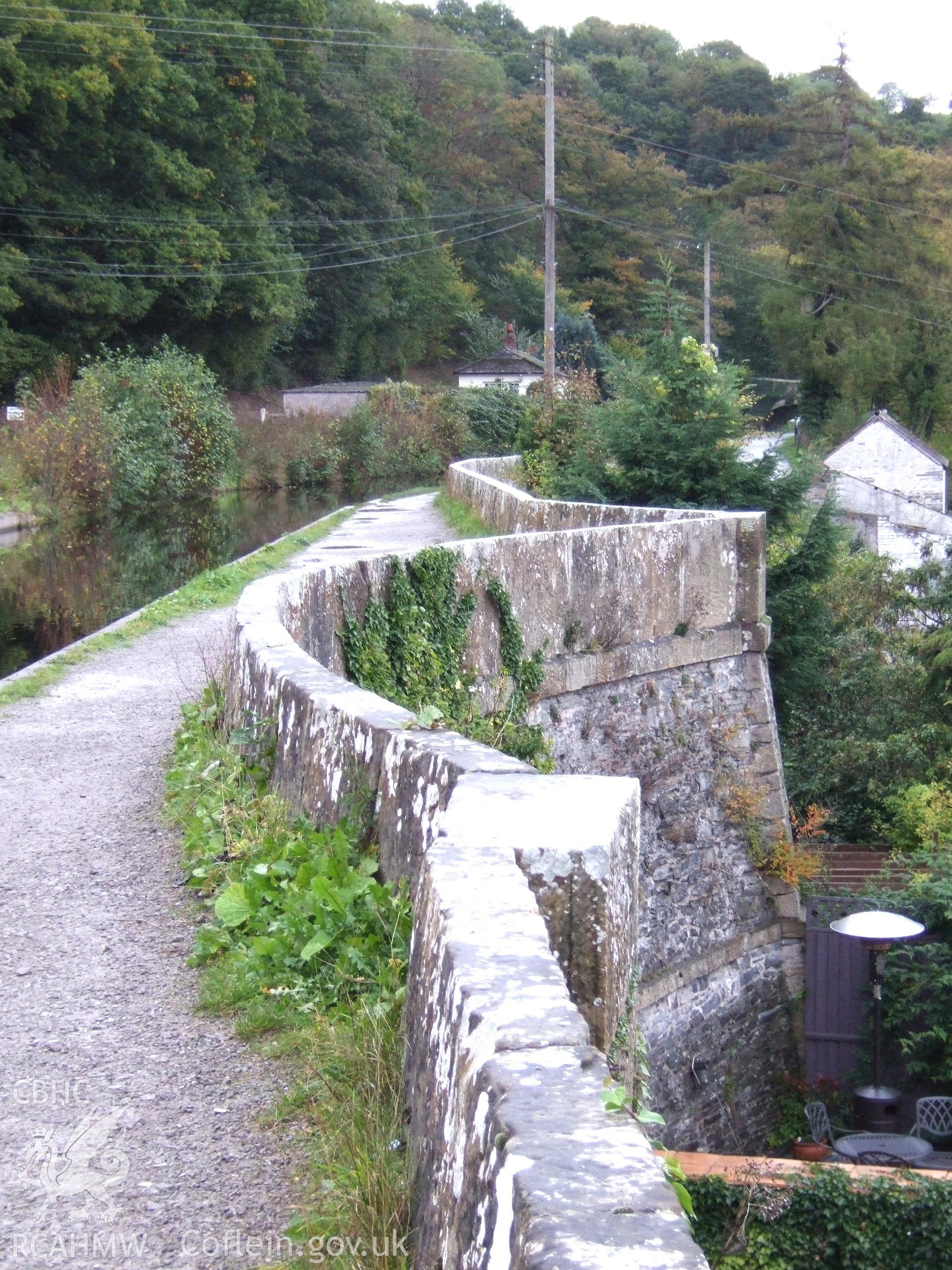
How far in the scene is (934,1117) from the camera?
1063 cm

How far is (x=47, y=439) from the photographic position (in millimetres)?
30891

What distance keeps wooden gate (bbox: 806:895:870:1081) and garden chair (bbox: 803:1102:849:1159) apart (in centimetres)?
29

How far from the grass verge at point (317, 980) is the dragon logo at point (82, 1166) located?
0.36m

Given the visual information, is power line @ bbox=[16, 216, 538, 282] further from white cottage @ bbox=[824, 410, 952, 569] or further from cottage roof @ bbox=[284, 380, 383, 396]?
white cottage @ bbox=[824, 410, 952, 569]

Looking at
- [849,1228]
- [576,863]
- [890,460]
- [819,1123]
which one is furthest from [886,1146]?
[890,460]

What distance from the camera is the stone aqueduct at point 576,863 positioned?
67.2 inches

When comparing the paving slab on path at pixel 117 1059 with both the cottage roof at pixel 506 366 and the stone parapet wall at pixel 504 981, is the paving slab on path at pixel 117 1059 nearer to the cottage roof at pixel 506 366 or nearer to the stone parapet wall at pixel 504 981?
the stone parapet wall at pixel 504 981

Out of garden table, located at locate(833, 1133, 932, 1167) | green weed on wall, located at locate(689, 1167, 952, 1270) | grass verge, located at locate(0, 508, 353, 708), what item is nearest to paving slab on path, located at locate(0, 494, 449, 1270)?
grass verge, located at locate(0, 508, 353, 708)

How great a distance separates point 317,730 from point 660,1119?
7.54 feet

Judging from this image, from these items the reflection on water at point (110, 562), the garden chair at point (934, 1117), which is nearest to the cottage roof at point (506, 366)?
the reflection on water at point (110, 562)

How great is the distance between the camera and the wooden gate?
1052 cm

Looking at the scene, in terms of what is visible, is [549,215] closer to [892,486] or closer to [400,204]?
[892,486]

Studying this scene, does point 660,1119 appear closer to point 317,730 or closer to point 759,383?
point 317,730

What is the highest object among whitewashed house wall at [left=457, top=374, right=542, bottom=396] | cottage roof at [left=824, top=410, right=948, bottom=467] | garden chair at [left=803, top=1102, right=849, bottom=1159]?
whitewashed house wall at [left=457, top=374, right=542, bottom=396]
